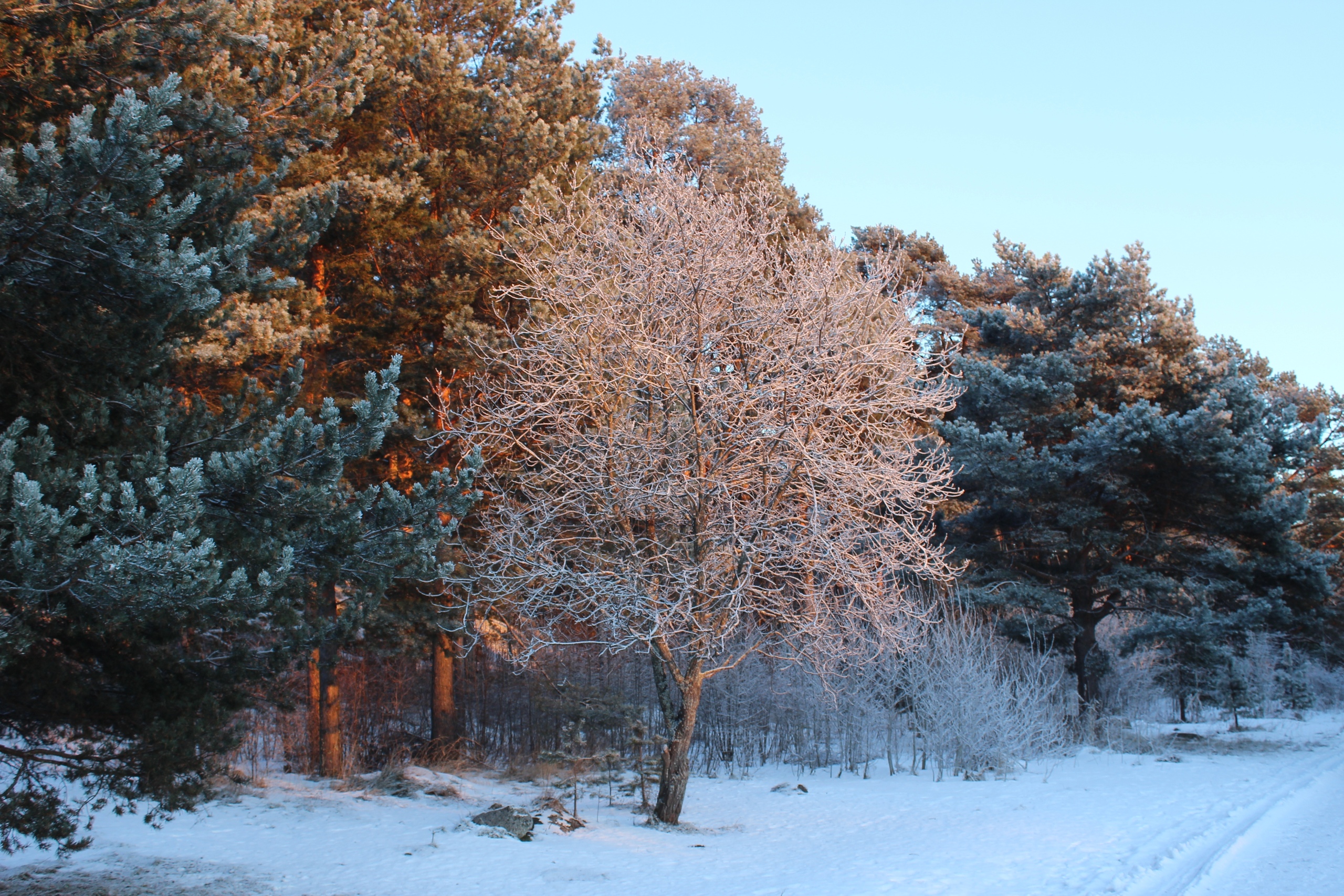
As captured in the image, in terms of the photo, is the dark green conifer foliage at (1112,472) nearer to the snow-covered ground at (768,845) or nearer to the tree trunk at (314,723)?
the snow-covered ground at (768,845)

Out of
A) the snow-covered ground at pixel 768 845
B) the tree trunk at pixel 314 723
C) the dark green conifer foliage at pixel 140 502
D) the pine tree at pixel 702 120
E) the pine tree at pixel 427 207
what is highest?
the pine tree at pixel 702 120

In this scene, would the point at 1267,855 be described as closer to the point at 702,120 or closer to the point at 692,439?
the point at 692,439

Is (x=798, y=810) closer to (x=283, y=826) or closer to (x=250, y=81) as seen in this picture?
(x=283, y=826)

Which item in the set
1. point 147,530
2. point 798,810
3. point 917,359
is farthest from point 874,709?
point 147,530

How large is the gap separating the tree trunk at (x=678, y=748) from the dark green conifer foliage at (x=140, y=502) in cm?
447

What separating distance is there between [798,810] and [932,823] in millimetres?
1812

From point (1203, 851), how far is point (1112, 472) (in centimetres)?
1111

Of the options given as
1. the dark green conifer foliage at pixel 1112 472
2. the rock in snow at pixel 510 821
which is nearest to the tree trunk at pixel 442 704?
the rock in snow at pixel 510 821

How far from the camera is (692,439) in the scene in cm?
948

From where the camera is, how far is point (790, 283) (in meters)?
9.72

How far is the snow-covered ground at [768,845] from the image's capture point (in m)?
6.83

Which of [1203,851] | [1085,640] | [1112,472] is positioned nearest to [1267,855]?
[1203,851]

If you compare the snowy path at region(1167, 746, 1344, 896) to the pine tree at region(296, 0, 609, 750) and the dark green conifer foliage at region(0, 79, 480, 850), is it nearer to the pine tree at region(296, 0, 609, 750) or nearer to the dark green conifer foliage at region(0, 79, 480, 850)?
the dark green conifer foliage at region(0, 79, 480, 850)

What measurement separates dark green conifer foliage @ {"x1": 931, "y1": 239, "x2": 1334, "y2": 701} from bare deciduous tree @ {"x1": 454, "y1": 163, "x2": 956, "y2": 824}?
812cm
